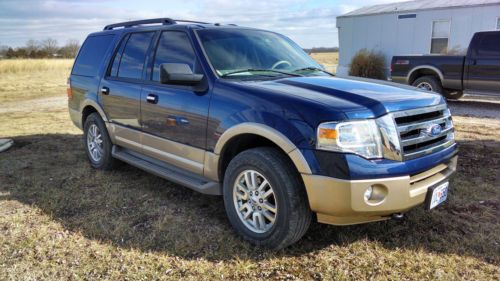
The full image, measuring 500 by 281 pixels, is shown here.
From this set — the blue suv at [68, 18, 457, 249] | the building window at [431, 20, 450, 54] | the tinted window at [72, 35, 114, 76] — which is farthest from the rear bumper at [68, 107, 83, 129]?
the building window at [431, 20, 450, 54]

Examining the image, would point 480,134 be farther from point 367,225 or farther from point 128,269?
point 128,269

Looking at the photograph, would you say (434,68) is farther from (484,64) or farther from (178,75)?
(178,75)

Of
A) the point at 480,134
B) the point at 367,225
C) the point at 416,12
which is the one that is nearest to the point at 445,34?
the point at 416,12

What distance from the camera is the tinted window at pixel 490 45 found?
35.5 feet

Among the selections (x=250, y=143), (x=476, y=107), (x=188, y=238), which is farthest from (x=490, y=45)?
(x=188, y=238)

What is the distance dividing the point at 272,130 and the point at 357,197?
2.59 ft

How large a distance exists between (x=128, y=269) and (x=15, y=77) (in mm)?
27411

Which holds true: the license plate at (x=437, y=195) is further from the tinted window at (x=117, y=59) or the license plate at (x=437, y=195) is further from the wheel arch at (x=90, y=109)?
the wheel arch at (x=90, y=109)

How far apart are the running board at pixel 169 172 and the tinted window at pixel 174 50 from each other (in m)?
0.93

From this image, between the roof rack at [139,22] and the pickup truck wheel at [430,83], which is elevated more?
the roof rack at [139,22]

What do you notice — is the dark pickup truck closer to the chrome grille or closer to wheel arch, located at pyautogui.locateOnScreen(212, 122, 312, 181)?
the chrome grille

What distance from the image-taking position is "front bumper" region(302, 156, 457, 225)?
2.92 metres

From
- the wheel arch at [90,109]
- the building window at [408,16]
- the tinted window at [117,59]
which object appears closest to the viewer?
the tinted window at [117,59]

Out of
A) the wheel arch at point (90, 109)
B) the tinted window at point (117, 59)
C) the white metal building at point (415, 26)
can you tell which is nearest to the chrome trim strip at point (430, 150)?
the tinted window at point (117, 59)
